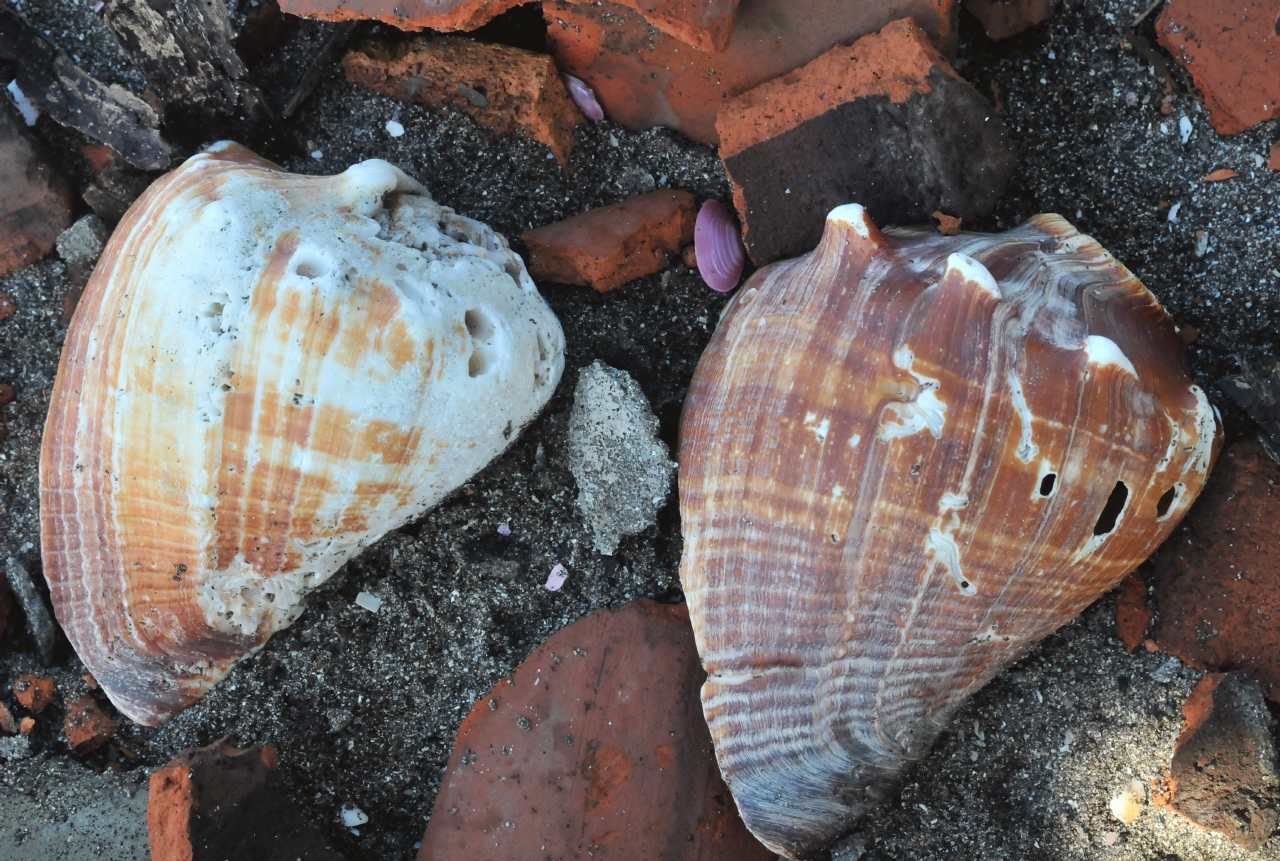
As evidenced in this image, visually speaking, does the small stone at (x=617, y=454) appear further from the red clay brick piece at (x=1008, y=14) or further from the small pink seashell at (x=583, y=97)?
the red clay brick piece at (x=1008, y=14)

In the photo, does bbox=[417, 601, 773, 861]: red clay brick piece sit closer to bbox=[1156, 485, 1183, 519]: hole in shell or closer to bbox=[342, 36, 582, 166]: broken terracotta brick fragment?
bbox=[1156, 485, 1183, 519]: hole in shell

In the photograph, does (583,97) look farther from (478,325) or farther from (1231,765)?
(1231,765)

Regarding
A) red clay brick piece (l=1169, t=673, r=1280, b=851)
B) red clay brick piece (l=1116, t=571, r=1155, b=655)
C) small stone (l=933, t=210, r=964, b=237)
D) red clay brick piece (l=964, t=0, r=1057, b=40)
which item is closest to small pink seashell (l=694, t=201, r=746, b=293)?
small stone (l=933, t=210, r=964, b=237)

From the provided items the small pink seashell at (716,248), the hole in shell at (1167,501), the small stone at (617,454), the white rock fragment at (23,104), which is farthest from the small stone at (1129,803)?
the white rock fragment at (23,104)

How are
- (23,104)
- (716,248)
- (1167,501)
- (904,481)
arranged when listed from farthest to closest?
(23,104) → (716,248) → (1167,501) → (904,481)

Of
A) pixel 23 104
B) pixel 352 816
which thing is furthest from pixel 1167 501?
pixel 23 104

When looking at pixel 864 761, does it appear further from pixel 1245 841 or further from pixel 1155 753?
pixel 1245 841
